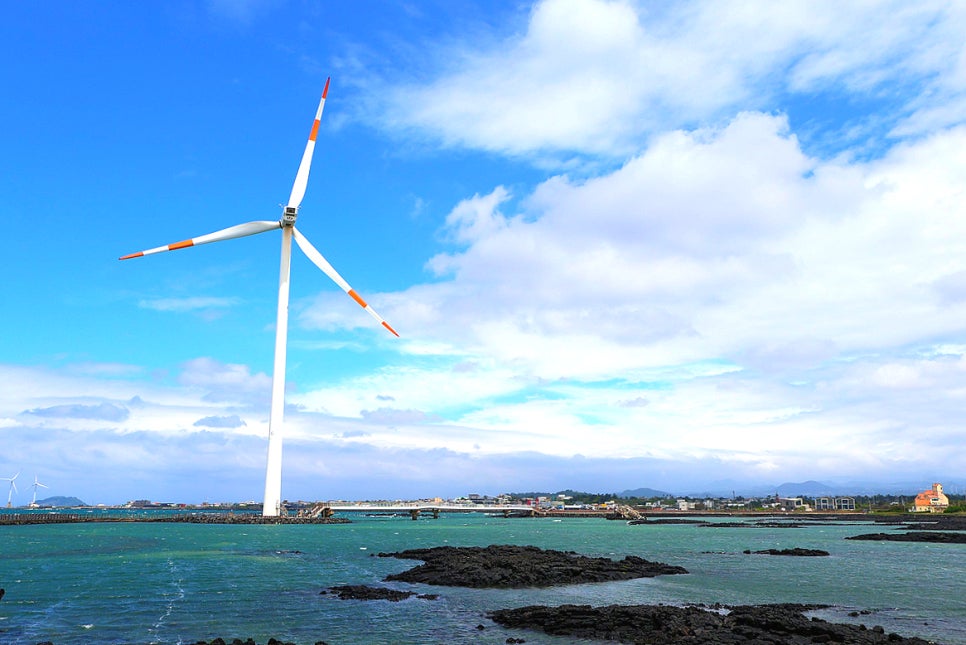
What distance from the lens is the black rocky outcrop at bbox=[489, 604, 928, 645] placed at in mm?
30766

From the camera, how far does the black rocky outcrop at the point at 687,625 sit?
30.8 metres

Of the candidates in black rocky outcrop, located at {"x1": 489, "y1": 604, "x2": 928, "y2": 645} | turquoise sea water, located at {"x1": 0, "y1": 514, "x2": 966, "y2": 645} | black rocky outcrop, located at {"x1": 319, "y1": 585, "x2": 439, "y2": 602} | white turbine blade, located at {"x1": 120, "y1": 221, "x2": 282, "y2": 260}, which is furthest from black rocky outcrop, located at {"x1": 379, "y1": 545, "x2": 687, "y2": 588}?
white turbine blade, located at {"x1": 120, "y1": 221, "x2": 282, "y2": 260}

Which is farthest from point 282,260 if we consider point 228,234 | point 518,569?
point 518,569

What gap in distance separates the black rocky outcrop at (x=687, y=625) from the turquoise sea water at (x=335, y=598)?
1833 mm

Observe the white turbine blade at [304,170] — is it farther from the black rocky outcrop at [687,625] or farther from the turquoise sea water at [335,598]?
the black rocky outcrop at [687,625]

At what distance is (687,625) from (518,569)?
23.2 m

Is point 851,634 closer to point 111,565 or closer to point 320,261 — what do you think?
point 111,565

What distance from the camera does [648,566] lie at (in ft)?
197

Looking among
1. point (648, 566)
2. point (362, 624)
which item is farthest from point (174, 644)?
point (648, 566)

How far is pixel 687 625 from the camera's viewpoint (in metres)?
33.0

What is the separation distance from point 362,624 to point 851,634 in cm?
2298

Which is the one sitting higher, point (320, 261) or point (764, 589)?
point (320, 261)

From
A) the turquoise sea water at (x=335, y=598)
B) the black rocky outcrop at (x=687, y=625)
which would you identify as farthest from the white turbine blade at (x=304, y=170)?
the black rocky outcrop at (x=687, y=625)

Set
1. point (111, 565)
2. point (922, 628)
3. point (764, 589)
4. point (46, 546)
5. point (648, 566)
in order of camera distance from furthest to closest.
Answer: point (46, 546), point (111, 565), point (648, 566), point (764, 589), point (922, 628)
